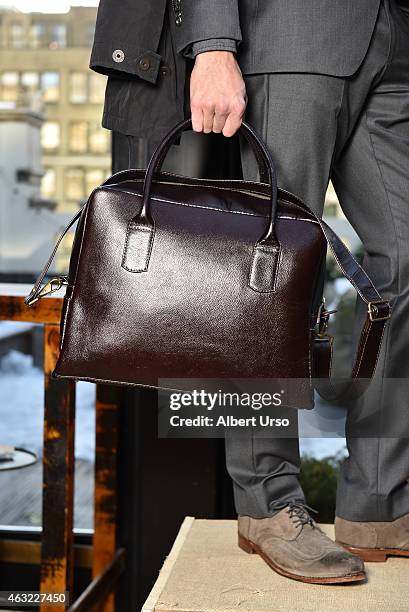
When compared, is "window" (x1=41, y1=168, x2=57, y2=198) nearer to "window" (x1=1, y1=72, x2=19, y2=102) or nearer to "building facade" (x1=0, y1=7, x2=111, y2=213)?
"building facade" (x1=0, y1=7, x2=111, y2=213)

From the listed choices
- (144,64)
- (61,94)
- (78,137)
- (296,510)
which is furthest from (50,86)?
(296,510)

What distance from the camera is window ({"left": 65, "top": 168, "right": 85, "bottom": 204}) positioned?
216 centimetres

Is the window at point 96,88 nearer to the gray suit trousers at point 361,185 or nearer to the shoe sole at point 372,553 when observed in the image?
the gray suit trousers at point 361,185

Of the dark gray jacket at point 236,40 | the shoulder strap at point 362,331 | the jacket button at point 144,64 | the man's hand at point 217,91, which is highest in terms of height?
the dark gray jacket at point 236,40

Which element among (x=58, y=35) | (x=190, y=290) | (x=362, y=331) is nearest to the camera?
(x=190, y=290)

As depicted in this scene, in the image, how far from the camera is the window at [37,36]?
83.7 inches

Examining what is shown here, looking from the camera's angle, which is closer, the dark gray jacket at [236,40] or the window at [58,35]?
the dark gray jacket at [236,40]

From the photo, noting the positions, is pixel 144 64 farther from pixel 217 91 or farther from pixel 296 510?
pixel 296 510

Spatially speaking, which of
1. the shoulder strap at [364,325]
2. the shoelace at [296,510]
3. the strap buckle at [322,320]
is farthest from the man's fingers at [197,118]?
the shoelace at [296,510]

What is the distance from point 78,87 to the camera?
2146mm

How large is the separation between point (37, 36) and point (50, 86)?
4.5 inches

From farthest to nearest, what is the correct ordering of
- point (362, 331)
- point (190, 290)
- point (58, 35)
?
1. point (58, 35)
2. point (362, 331)
3. point (190, 290)

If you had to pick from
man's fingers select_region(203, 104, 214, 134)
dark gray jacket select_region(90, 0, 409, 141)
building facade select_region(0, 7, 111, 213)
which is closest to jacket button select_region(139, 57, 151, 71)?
dark gray jacket select_region(90, 0, 409, 141)

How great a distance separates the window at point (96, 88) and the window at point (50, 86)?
0.07 meters
